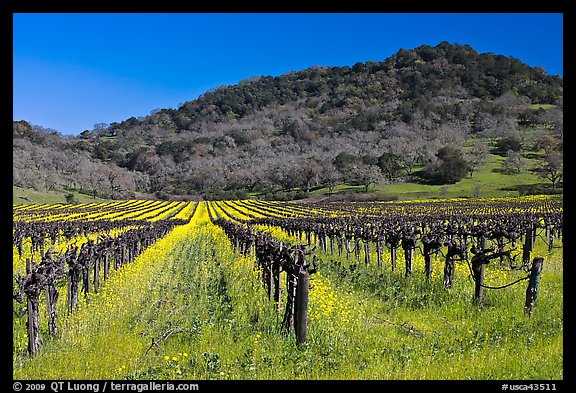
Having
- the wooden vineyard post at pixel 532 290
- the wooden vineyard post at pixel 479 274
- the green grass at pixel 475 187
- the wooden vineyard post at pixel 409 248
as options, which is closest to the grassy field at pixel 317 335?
the wooden vineyard post at pixel 532 290

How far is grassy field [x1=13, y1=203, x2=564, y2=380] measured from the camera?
815cm

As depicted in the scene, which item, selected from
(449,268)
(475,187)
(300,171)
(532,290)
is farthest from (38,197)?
(532,290)

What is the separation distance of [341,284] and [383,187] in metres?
112

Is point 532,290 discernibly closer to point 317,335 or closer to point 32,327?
point 317,335

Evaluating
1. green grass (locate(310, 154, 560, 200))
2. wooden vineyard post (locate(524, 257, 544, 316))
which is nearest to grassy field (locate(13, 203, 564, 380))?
wooden vineyard post (locate(524, 257, 544, 316))

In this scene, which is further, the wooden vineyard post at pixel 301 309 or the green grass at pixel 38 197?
the green grass at pixel 38 197

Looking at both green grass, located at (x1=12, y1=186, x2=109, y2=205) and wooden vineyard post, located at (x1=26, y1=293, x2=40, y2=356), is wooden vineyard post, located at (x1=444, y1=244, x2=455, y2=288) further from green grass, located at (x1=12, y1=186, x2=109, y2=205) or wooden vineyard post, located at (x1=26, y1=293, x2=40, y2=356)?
green grass, located at (x1=12, y1=186, x2=109, y2=205)

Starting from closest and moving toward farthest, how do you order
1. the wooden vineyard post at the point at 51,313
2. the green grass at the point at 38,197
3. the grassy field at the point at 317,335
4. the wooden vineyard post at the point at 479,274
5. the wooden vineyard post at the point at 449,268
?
1. the grassy field at the point at 317,335
2. the wooden vineyard post at the point at 51,313
3. the wooden vineyard post at the point at 479,274
4. the wooden vineyard post at the point at 449,268
5. the green grass at the point at 38,197

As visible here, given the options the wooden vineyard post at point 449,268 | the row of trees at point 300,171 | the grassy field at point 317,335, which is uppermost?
the row of trees at point 300,171

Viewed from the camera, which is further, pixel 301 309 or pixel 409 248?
pixel 409 248

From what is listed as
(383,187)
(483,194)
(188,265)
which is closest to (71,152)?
(383,187)

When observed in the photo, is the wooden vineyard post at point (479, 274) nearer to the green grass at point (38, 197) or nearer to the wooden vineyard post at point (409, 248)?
the wooden vineyard post at point (409, 248)

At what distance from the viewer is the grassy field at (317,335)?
8148 millimetres

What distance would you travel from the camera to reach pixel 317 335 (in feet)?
32.7
